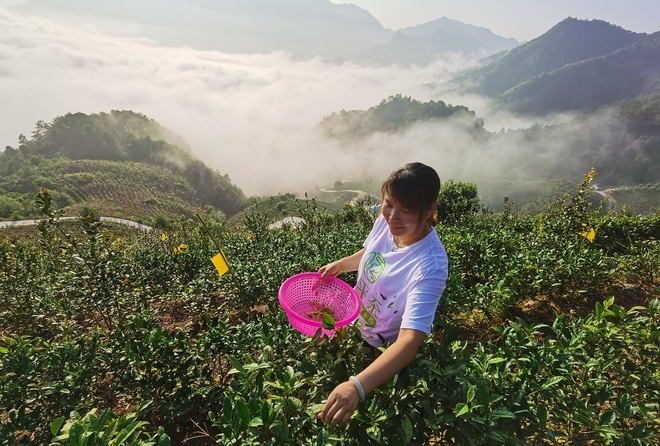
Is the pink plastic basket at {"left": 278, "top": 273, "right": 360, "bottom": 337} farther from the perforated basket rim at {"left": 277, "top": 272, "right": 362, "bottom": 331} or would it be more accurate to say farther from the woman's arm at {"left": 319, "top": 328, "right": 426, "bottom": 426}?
the woman's arm at {"left": 319, "top": 328, "right": 426, "bottom": 426}

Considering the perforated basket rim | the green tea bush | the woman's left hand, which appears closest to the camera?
the woman's left hand

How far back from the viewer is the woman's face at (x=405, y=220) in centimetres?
164

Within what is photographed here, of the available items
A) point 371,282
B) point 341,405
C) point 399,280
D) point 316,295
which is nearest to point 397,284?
point 399,280

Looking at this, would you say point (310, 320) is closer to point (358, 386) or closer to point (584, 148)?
point (358, 386)

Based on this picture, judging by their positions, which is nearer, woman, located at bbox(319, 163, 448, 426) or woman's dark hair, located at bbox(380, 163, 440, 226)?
woman, located at bbox(319, 163, 448, 426)

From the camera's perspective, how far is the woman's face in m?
1.64

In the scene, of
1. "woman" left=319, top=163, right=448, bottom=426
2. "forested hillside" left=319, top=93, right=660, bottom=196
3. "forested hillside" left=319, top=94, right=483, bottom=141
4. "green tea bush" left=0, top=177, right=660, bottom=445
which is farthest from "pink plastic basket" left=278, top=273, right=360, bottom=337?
"forested hillside" left=319, top=94, right=483, bottom=141

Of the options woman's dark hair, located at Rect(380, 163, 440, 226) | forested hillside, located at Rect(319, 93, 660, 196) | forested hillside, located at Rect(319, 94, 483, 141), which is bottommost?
forested hillside, located at Rect(319, 93, 660, 196)

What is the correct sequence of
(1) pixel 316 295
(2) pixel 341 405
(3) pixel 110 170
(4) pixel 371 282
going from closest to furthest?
(2) pixel 341 405
(4) pixel 371 282
(1) pixel 316 295
(3) pixel 110 170

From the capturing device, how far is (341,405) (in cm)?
119

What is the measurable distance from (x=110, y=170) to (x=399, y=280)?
276 feet

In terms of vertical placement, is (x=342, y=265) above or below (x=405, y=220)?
below

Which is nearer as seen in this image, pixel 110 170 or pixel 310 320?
pixel 310 320

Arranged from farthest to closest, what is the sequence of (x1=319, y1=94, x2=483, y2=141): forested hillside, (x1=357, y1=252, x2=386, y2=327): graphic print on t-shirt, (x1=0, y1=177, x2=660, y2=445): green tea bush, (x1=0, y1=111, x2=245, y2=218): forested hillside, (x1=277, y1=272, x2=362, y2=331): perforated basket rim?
1. (x1=319, y1=94, x2=483, y2=141): forested hillside
2. (x1=0, y1=111, x2=245, y2=218): forested hillside
3. (x1=357, y1=252, x2=386, y2=327): graphic print on t-shirt
4. (x1=277, y1=272, x2=362, y2=331): perforated basket rim
5. (x1=0, y1=177, x2=660, y2=445): green tea bush
